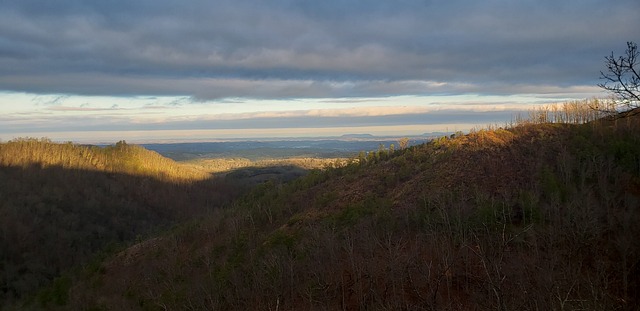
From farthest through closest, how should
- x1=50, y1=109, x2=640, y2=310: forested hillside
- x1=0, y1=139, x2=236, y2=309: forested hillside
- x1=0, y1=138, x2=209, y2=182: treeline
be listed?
x1=0, y1=138, x2=209, y2=182: treeline < x1=0, y1=139, x2=236, y2=309: forested hillside < x1=50, y1=109, x2=640, y2=310: forested hillside

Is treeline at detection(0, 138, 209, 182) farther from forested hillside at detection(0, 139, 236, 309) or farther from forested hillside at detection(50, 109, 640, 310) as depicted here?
forested hillside at detection(50, 109, 640, 310)

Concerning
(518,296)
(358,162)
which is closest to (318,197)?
(358,162)

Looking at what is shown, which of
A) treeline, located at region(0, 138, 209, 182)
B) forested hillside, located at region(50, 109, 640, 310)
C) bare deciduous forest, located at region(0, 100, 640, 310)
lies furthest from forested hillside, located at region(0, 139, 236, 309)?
forested hillside, located at region(50, 109, 640, 310)

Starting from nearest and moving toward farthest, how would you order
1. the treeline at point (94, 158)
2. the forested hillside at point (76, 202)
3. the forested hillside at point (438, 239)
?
the forested hillside at point (438, 239) < the forested hillside at point (76, 202) < the treeline at point (94, 158)

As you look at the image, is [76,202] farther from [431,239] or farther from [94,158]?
[431,239]

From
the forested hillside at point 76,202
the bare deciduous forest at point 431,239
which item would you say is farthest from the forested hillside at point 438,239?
the forested hillside at point 76,202

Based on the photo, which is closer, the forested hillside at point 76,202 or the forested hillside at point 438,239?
the forested hillside at point 438,239

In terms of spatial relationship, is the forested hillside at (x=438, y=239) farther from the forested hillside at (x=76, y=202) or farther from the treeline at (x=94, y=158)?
the treeline at (x=94, y=158)
